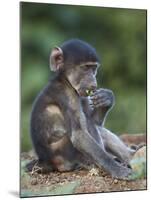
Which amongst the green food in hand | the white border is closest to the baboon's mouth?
the green food in hand

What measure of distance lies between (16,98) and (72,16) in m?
0.77

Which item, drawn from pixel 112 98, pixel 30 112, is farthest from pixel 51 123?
pixel 112 98

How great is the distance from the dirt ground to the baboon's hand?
0.49 m

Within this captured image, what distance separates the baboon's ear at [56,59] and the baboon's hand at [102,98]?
368 millimetres

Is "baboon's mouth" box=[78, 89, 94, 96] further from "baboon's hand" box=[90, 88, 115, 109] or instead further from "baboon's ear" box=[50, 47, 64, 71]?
"baboon's ear" box=[50, 47, 64, 71]

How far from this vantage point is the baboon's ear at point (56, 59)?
4113 mm

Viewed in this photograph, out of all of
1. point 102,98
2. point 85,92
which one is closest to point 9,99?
point 85,92

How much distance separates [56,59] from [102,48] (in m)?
0.40

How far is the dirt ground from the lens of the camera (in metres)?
4.04

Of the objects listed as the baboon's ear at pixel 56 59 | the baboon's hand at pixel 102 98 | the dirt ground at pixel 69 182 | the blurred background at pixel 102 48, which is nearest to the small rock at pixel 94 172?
the dirt ground at pixel 69 182

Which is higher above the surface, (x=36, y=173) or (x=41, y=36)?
(x=41, y=36)

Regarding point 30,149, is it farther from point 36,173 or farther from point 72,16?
point 72,16

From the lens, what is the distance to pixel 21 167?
13.2 feet

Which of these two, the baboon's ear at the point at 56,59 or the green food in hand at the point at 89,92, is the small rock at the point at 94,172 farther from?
the baboon's ear at the point at 56,59
